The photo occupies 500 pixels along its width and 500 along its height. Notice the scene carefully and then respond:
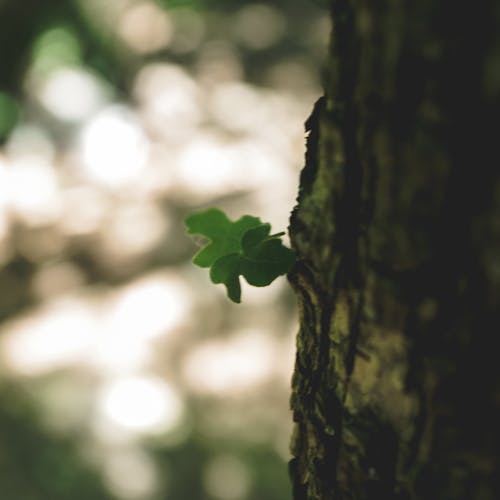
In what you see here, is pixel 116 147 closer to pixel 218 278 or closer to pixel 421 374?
pixel 218 278

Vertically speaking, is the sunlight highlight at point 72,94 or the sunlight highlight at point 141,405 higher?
the sunlight highlight at point 72,94

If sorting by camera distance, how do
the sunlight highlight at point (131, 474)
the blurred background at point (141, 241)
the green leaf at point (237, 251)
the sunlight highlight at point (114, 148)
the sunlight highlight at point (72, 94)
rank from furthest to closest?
the sunlight highlight at point (72, 94) < the sunlight highlight at point (114, 148) < the blurred background at point (141, 241) < the sunlight highlight at point (131, 474) < the green leaf at point (237, 251)

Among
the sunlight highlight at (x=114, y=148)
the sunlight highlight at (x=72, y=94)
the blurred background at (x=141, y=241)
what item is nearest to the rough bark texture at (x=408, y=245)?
the blurred background at (x=141, y=241)

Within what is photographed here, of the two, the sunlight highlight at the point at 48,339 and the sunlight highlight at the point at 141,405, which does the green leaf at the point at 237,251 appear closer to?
the sunlight highlight at the point at 141,405

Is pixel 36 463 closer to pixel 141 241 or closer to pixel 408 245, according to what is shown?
pixel 141 241

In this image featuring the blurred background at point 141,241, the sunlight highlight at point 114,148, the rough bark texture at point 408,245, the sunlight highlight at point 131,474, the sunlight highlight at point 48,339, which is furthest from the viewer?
the sunlight highlight at point 114,148

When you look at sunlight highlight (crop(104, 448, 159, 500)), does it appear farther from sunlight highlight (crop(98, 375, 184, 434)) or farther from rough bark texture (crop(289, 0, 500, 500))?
rough bark texture (crop(289, 0, 500, 500))
